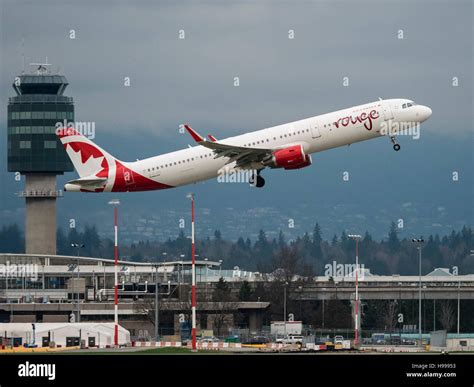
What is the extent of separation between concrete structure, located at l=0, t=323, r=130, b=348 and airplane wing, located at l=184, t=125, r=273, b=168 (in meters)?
20.2

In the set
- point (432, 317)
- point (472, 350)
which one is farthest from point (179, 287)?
point (472, 350)

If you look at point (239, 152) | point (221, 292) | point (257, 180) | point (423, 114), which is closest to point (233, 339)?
point (257, 180)

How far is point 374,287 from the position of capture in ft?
577

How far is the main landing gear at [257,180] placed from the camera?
105625 millimetres

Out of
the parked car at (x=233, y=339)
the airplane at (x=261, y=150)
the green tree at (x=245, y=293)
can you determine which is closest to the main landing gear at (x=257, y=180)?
the airplane at (x=261, y=150)

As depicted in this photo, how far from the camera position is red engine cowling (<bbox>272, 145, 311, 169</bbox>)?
10156cm

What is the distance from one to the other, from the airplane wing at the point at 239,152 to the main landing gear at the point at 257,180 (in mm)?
1303

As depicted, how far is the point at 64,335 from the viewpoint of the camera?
11731 cm

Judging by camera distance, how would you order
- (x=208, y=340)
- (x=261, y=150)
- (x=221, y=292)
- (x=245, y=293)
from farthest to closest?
(x=245, y=293), (x=221, y=292), (x=208, y=340), (x=261, y=150)

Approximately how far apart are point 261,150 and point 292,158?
10.8ft

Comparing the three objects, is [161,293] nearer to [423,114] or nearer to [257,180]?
[257,180]

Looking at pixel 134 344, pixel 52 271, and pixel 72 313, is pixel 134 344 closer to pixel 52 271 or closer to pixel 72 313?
pixel 72 313

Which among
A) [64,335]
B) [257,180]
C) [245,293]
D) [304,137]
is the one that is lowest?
[64,335]
